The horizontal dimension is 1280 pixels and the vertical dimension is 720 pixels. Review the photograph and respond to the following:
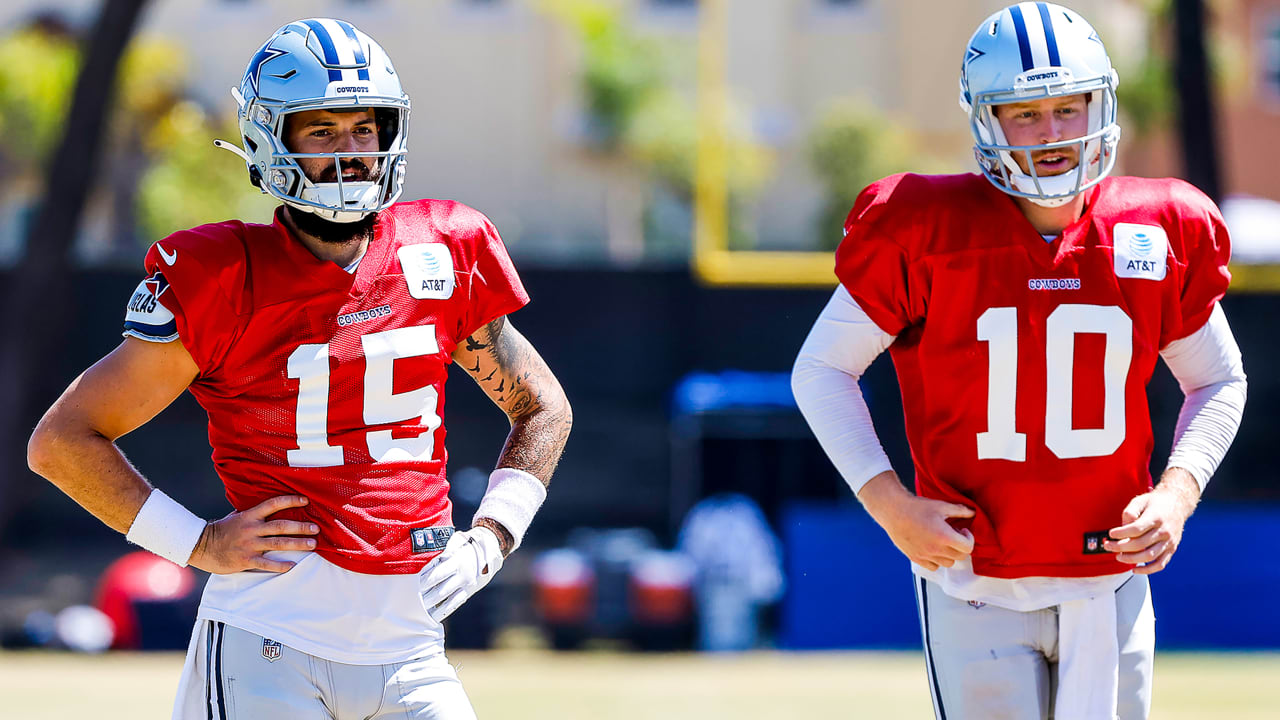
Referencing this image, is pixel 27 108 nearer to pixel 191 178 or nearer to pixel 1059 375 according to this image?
pixel 191 178

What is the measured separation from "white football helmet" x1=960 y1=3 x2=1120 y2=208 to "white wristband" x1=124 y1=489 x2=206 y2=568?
1.59 m

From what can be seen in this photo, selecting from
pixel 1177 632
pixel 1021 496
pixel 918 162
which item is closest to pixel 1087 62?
pixel 1021 496

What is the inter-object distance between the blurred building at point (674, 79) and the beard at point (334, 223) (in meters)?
9.27

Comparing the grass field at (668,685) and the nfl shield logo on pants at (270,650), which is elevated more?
the nfl shield logo on pants at (270,650)

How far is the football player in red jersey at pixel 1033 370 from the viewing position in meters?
2.70

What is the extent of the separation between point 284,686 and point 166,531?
35 cm

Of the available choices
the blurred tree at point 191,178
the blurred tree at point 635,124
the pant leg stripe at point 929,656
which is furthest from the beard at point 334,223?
the blurred tree at point 191,178

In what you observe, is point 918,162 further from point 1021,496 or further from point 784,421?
point 1021,496

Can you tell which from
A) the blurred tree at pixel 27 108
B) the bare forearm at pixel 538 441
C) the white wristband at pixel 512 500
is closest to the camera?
the white wristband at pixel 512 500

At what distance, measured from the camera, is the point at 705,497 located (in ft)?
36.4

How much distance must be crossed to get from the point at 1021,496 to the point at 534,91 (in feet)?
53.0

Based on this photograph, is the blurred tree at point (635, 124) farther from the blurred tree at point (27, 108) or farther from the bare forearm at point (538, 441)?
the bare forearm at point (538, 441)

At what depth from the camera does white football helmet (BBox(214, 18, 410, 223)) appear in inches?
104

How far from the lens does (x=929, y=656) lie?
Result: 2820 millimetres
